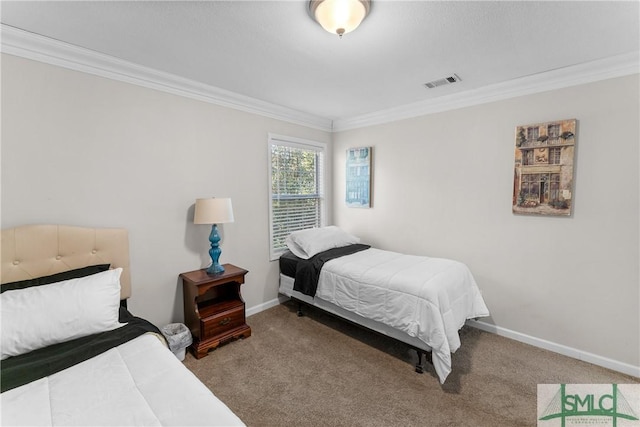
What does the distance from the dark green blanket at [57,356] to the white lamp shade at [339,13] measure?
6.94 feet

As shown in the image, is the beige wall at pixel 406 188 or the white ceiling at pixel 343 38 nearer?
the white ceiling at pixel 343 38

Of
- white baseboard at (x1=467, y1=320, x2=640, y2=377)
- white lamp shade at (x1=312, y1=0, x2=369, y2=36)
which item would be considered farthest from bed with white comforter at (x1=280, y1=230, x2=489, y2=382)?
white lamp shade at (x1=312, y1=0, x2=369, y2=36)

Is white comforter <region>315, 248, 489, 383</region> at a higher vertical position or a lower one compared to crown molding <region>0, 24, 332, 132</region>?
lower

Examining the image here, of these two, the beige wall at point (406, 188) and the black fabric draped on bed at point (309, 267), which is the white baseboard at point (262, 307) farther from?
the black fabric draped on bed at point (309, 267)

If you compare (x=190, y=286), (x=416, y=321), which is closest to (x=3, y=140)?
(x=190, y=286)

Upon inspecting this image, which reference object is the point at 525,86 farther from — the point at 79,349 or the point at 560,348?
the point at 79,349

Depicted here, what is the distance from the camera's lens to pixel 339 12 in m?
1.54

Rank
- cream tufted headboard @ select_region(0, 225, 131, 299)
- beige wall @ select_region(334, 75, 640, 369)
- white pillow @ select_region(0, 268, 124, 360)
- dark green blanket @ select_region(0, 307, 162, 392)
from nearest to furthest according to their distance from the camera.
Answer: dark green blanket @ select_region(0, 307, 162, 392), white pillow @ select_region(0, 268, 124, 360), cream tufted headboard @ select_region(0, 225, 131, 299), beige wall @ select_region(334, 75, 640, 369)

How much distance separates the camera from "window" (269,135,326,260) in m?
3.57

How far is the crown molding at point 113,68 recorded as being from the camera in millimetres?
1872

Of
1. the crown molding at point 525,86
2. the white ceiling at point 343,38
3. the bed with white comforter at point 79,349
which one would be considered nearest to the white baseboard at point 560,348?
the bed with white comforter at point 79,349

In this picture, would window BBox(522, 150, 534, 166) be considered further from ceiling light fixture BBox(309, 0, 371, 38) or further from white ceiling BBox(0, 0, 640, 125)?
ceiling light fixture BBox(309, 0, 371, 38)

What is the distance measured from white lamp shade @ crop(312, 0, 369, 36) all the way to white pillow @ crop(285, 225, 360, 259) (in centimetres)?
223

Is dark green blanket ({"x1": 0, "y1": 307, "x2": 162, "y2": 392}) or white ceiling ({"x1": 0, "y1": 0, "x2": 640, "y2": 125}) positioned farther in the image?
white ceiling ({"x1": 0, "y1": 0, "x2": 640, "y2": 125})
